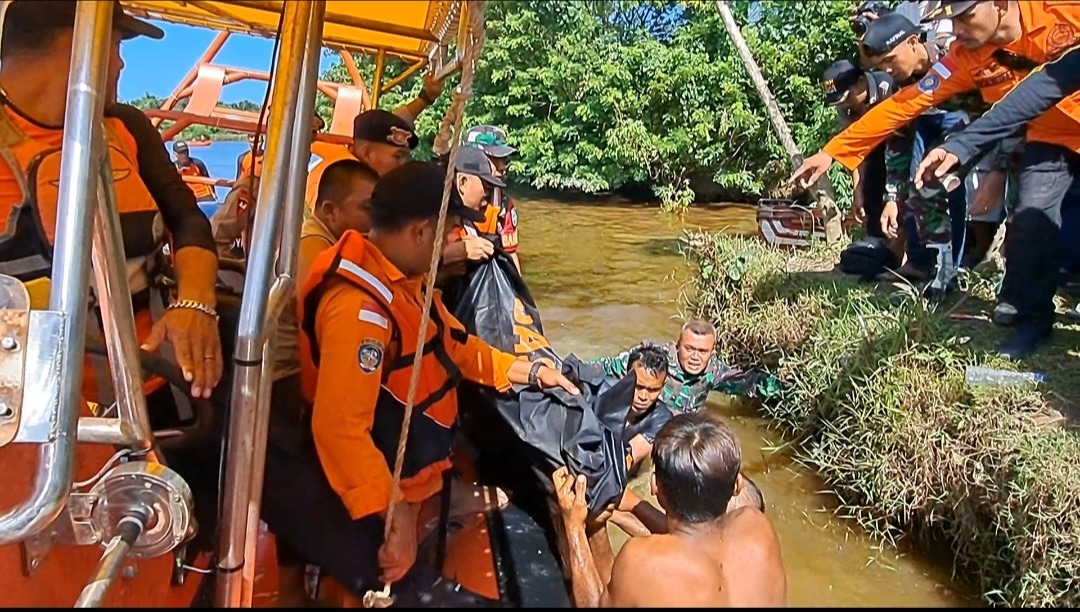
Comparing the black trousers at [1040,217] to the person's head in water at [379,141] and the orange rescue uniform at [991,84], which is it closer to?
the orange rescue uniform at [991,84]

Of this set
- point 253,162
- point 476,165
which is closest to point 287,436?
point 253,162

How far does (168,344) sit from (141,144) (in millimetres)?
575

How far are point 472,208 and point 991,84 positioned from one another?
6.44ft

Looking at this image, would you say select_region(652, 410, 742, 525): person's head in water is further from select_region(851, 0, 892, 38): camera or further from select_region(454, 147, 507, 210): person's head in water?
select_region(851, 0, 892, 38): camera

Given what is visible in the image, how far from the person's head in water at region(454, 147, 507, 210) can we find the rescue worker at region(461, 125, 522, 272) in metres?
0.07

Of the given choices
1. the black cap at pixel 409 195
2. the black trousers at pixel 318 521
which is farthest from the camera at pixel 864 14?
the black trousers at pixel 318 521

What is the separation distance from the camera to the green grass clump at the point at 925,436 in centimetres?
285

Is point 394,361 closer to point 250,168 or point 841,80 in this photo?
point 250,168

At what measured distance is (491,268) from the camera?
3367mm

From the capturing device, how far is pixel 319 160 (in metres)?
3.65

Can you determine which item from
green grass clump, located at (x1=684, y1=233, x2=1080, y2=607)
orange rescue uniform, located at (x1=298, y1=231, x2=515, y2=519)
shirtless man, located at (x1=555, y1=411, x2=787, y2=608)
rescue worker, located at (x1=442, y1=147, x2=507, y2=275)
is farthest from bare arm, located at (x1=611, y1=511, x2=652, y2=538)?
green grass clump, located at (x1=684, y1=233, x2=1080, y2=607)

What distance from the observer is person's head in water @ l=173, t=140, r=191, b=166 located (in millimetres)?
5953

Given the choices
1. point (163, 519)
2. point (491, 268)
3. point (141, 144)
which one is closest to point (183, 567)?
point (163, 519)

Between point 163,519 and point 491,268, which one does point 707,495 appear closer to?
point 163,519
